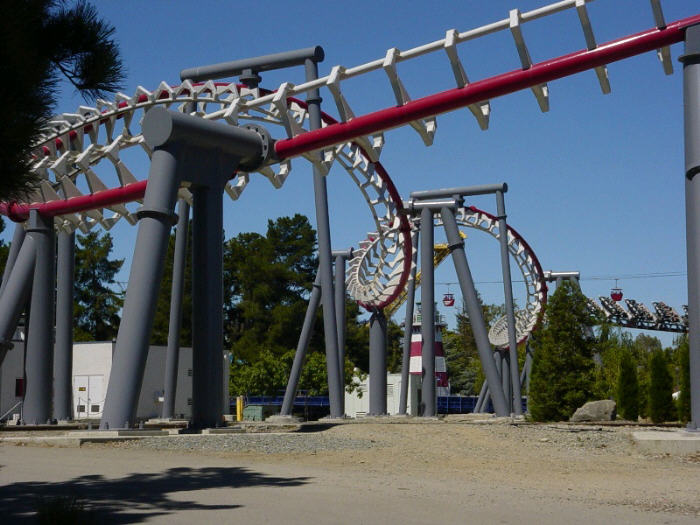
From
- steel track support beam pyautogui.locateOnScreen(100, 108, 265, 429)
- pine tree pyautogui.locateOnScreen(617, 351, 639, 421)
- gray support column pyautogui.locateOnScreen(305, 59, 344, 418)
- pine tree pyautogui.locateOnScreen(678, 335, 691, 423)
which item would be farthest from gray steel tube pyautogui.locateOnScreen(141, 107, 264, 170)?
pine tree pyautogui.locateOnScreen(617, 351, 639, 421)

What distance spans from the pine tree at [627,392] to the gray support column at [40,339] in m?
20.1

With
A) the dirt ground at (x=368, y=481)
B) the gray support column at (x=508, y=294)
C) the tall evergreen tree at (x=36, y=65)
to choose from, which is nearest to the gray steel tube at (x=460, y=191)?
the gray support column at (x=508, y=294)

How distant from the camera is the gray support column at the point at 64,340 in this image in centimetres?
2220

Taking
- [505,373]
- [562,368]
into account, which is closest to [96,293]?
[505,373]

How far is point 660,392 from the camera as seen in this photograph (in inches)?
1153

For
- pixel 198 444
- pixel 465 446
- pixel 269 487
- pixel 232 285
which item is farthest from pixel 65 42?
pixel 232 285

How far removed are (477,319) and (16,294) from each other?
1228cm

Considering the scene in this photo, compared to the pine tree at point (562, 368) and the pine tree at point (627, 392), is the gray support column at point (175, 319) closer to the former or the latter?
the pine tree at point (562, 368)

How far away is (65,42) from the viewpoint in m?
8.50

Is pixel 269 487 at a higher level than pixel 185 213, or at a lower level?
lower

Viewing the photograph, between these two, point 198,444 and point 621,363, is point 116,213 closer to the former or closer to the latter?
point 198,444

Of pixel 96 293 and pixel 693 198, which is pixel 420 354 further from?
pixel 693 198

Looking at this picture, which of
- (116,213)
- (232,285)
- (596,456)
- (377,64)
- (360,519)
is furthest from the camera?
(232,285)

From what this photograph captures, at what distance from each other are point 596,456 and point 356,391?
148ft
